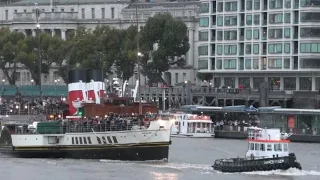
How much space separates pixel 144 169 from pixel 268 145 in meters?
6.83

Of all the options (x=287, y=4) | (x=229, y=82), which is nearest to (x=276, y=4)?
(x=287, y=4)

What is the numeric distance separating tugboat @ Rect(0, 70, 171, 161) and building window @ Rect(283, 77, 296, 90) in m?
52.2

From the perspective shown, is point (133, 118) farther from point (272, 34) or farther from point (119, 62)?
point (119, 62)

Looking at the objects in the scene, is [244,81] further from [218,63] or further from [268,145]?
[268,145]

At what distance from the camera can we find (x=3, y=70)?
18312cm

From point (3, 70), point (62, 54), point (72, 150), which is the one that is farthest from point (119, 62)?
point (72, 150)

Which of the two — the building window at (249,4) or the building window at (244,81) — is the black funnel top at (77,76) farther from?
the building window at (244,81)

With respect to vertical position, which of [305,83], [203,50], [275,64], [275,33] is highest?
[275,33]

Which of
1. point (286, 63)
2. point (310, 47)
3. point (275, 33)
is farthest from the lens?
point (275, 33)

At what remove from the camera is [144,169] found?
275 ft

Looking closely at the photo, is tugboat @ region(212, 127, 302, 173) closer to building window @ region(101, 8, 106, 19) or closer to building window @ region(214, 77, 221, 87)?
building window @ region(214, 77, 221, 87)

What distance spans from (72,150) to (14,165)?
4.54 m

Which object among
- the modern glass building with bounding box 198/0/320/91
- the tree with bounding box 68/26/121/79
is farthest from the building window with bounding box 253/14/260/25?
the tree with bounding box 68/26/121/79

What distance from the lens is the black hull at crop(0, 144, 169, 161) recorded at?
8788 centimetres
